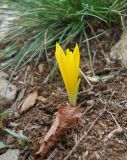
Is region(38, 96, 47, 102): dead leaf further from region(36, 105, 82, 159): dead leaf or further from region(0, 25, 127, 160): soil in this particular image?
region(36, 105, 82, 159): dead leaf

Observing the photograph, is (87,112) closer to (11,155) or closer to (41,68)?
(11,155)

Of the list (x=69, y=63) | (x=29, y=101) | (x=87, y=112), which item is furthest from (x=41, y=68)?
(x=69, y=63)

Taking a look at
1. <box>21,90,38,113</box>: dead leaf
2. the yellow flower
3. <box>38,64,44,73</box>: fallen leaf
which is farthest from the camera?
<box>38,64,44,73</box>: fallen leaf

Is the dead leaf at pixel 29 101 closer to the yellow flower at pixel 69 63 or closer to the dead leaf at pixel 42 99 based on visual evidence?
the dead leaf at pixel 42 99

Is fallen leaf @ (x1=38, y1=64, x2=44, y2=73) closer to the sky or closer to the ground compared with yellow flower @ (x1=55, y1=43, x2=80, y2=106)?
closer to the ground

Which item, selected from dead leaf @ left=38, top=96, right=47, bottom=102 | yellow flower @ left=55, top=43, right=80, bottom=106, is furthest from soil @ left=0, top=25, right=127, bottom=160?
yellow flower @ left=55, top=43, right=80, bottom=106

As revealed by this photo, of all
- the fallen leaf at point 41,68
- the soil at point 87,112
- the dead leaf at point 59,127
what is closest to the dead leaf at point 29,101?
the soil at point 87,112

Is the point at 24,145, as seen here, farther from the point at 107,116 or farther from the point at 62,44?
the point at 62,44
